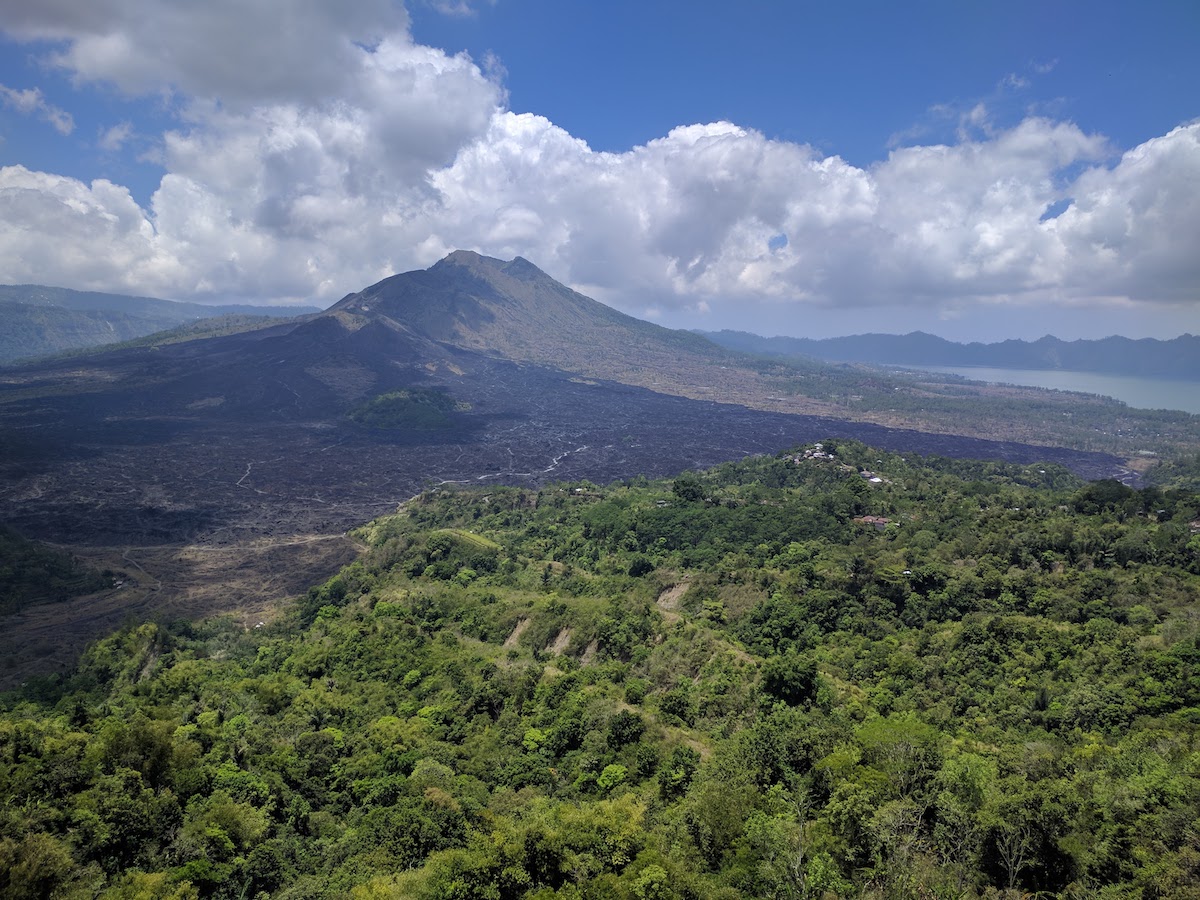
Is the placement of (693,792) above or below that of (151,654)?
above

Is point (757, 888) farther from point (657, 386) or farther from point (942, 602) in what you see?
point (657, 386)

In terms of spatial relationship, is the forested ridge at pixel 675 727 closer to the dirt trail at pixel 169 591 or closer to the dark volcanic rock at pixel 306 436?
the dirt trail at pixel 169 591

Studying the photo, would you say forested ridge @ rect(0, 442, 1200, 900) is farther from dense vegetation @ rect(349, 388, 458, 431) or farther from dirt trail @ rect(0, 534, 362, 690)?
dense vegetation @ rect(349, 388, 458, 431)

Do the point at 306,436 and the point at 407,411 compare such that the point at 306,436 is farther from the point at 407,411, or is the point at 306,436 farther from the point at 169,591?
the point at 169,591

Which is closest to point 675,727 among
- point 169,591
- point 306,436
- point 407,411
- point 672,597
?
point 672,597

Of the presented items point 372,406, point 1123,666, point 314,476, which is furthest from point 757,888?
point 372,406
